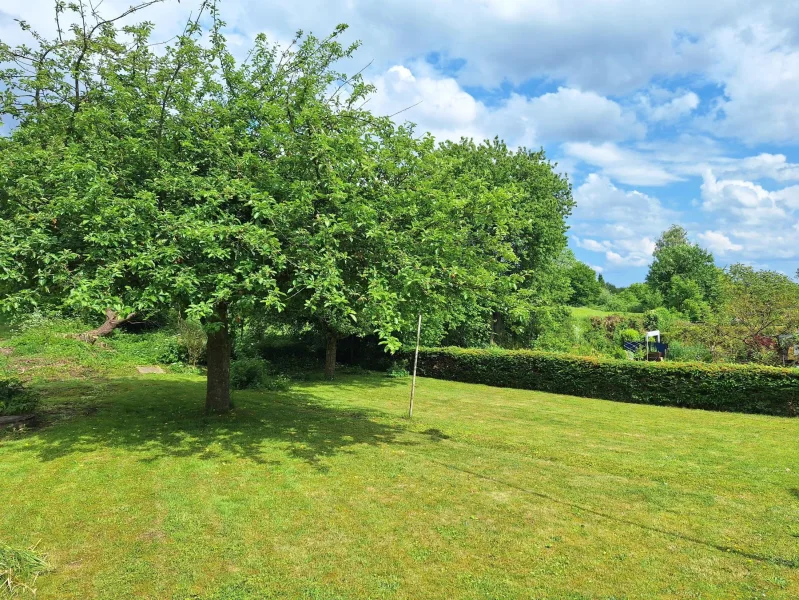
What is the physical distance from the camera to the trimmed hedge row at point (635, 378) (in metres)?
13.4

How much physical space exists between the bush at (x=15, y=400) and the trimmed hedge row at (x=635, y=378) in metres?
14.1

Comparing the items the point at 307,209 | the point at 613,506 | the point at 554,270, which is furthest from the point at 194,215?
the point at 554,270

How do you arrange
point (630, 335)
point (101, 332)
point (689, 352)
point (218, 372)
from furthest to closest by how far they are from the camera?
point (630, 335)
point (689, 352)
point (101, 332)
point (218, 372)

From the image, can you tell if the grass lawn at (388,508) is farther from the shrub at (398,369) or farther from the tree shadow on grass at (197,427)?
the shrub at (398,369)

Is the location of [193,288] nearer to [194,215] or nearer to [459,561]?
[194,215]

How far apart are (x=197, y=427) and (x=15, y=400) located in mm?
3560

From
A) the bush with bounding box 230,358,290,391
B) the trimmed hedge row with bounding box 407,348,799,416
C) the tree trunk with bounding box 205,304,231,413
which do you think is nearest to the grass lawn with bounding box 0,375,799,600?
the tree trunk with bounding box 205,304,231,413

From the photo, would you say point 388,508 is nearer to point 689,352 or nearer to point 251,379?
point 251,379

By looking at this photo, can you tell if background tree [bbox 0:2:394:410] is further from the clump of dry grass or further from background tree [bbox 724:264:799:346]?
background tree [bbox 724:264:799:346]

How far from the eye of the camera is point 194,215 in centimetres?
596

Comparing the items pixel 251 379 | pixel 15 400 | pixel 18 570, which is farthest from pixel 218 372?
pixel 18 570

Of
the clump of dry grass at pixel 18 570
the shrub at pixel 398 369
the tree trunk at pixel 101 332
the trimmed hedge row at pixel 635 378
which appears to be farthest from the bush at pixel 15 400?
the trimmed hedge row at pixel 635 378

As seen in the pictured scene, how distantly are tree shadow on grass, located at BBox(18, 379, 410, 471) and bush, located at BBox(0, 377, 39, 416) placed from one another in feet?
1.81

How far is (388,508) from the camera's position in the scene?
5359 mm
